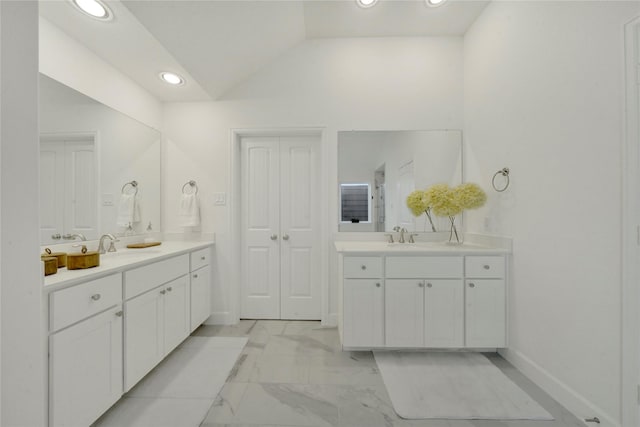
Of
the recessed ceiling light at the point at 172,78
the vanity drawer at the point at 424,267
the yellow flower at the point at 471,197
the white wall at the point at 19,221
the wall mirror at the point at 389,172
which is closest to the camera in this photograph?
the white wall at the point at 19,221

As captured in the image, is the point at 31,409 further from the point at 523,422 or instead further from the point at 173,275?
the point at 523,422

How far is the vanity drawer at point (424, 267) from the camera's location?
82.4 inches

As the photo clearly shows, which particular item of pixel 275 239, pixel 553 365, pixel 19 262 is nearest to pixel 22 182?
pixel 19 262

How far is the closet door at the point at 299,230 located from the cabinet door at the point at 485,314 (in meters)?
1.41

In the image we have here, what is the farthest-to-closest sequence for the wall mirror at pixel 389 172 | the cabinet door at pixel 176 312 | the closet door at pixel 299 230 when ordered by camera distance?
the closet door at pixel 299 230 < the wall mirror at pixel 389 172 < the cabinet door at pixel 176 312

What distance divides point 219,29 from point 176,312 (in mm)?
2183

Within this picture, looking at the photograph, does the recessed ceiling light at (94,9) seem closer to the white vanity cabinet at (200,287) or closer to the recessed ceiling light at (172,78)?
the recessed ceiling light at (172,78)

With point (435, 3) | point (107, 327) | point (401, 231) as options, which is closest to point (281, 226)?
point (401, 231)

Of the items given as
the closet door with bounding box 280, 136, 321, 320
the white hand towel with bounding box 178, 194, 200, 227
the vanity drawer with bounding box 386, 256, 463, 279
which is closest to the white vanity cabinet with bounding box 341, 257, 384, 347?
the vanity drawer with bounding box 386, 256, 463, 279

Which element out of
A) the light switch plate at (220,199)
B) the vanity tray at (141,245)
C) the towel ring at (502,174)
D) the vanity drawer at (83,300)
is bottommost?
the vanity drawer at (83,300)

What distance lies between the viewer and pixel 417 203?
2455 millimetres

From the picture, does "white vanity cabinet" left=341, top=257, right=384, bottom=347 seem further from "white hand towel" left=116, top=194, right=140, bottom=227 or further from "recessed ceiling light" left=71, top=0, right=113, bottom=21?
"recessed ceiling light" left=71, top=0, right=113, bottom=21

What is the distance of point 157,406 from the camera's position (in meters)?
1.61

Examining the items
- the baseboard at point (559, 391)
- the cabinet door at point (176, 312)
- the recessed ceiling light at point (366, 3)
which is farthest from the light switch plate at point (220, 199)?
the baseboard at point (559, 391)
